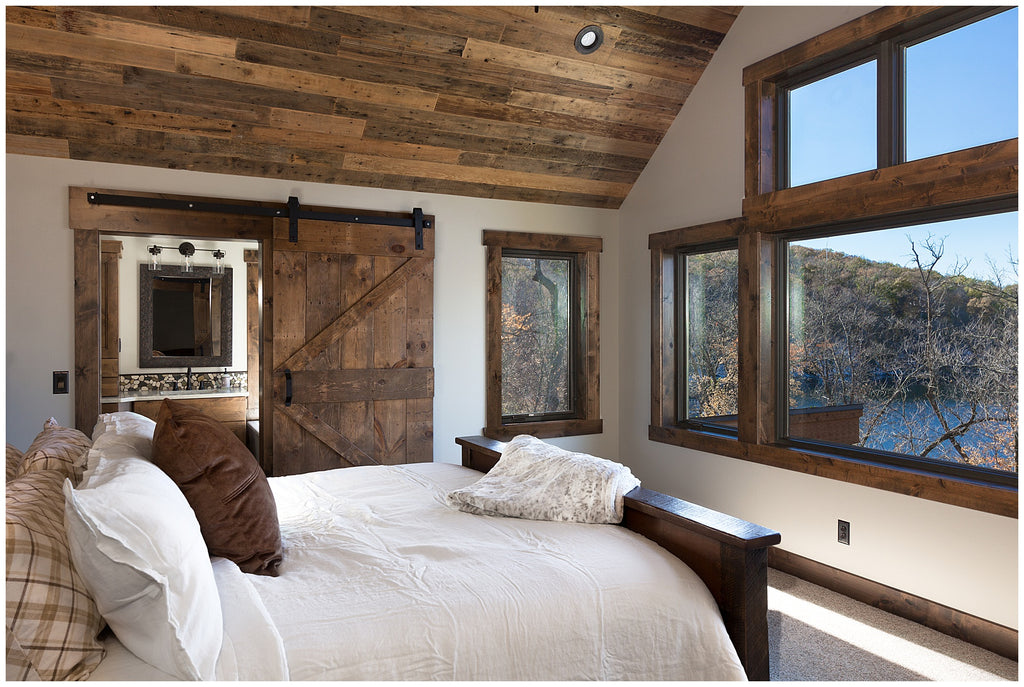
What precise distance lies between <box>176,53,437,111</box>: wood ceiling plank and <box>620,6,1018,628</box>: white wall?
1730 millimetres

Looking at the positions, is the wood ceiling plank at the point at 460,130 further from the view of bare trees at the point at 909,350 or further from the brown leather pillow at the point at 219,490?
the brown leather pillow at the point at 219,490

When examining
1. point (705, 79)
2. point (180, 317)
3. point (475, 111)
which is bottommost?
point (180, 317)

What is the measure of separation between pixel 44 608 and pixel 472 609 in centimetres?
88

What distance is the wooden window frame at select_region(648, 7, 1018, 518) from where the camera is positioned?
114 inches

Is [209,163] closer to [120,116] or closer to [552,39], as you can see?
[120,116]

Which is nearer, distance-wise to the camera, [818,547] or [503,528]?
[503,528]

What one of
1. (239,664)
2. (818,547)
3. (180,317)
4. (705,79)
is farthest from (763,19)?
(180,317)

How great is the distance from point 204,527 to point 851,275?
323 cm

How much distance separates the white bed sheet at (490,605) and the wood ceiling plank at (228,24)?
7.85ft

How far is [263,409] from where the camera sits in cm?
423

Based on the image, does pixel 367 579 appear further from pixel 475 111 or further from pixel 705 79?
pixel 705 79

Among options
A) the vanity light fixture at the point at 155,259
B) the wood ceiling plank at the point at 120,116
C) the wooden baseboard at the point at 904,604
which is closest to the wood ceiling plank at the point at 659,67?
the wood ceiling plank at the point at 120,116

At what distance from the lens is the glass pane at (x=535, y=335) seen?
4992mm

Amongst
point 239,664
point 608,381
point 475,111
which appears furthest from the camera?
point 608,381
